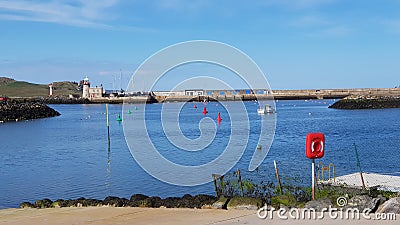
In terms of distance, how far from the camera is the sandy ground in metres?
10.9

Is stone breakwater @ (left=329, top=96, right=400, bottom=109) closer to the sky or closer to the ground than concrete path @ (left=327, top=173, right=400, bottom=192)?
closer to the sky

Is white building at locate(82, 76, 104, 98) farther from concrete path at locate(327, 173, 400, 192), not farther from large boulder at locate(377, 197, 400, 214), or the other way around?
large boulder at locate(377, 197, 400, 214)

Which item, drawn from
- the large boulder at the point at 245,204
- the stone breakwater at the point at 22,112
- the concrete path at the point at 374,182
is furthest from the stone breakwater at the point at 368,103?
the large boulder at the point at 245,204

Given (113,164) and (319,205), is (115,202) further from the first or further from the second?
(113,164)

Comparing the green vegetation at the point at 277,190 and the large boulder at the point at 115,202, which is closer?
the large boulder at the point at 115,202

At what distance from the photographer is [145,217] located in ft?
40.9

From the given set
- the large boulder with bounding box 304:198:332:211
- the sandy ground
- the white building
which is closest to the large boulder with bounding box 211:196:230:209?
the sandy ground

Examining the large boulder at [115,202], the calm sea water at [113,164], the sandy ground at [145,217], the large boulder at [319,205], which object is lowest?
the calm sea water at [113,164]

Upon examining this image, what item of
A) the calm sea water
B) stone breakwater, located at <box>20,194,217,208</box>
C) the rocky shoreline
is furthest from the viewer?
the calm sea water

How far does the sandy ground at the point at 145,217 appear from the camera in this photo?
10.9 metres

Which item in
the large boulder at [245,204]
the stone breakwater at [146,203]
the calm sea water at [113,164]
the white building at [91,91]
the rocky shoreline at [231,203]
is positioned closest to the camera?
the rocky shoreline at [231,203]

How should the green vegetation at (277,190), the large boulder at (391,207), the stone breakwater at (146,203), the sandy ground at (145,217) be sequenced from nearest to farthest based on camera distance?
the sandy ground at (145,217)
the large boulder at (391,207)
the stone breakwater at (146,203)
the green vegetation at (277,190)

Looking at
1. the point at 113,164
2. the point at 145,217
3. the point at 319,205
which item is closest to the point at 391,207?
the point at 319,205

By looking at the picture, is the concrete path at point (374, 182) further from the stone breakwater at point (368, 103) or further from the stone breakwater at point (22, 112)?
the stone breakwater at point (368, 103)
